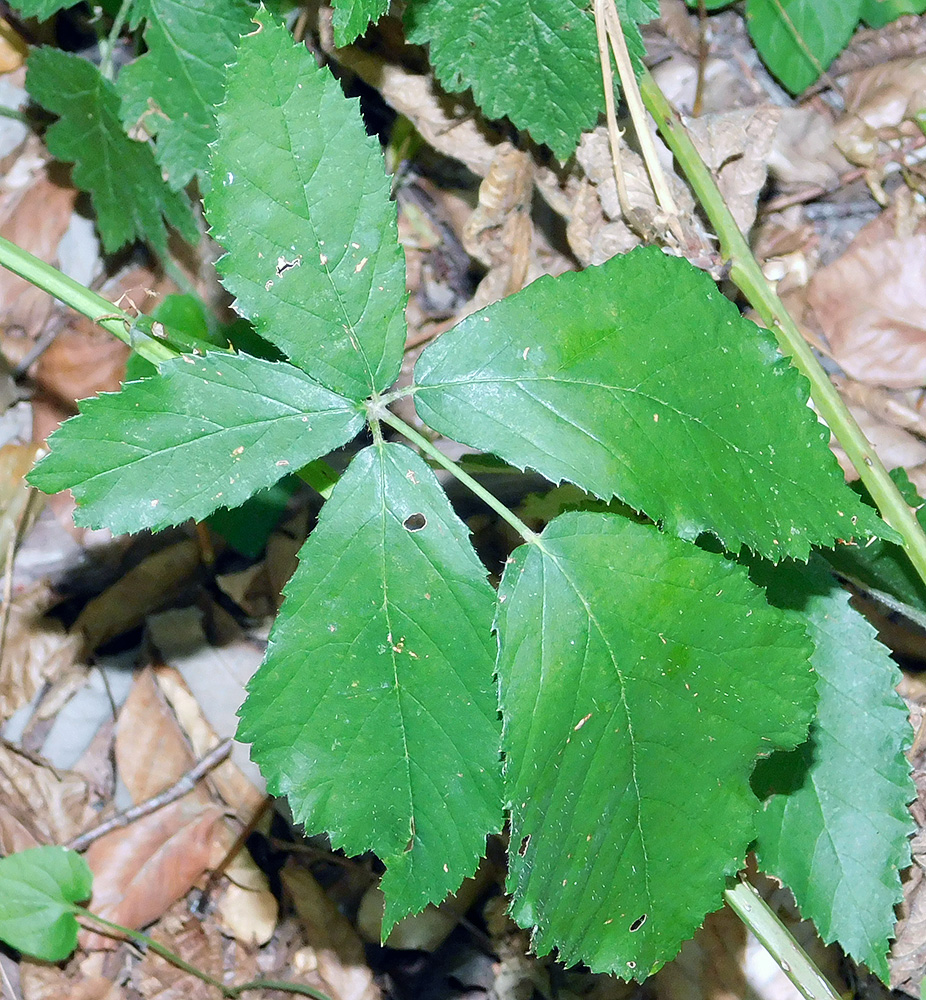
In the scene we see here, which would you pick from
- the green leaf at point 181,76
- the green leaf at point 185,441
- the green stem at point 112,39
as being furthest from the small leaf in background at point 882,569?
the green stem at point 112,39

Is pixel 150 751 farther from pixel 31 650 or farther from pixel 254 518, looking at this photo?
pixel 254 518

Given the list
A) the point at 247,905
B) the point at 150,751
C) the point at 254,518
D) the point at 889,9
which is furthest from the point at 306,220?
the point at 889,9

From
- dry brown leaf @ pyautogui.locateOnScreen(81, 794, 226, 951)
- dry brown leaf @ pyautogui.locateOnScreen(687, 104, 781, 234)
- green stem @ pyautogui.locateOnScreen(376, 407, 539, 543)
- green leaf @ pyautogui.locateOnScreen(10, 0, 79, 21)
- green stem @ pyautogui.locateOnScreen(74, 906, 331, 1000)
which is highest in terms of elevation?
green leaf @ pyautogui.locateOnScreen(10, 0, 79, 21)

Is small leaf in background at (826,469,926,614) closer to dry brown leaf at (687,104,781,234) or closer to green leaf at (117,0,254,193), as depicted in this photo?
dry brown leaf at (687,104,781,234)

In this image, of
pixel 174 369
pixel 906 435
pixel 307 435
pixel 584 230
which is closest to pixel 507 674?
pixel 307 435

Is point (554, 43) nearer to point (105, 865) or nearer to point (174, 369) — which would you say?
point (174, 369)

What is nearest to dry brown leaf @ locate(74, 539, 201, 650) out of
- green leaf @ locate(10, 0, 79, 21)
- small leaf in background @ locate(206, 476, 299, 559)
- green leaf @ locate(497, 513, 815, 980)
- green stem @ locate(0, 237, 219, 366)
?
small leaf in background @ locate(206, 476, 299, 559)
